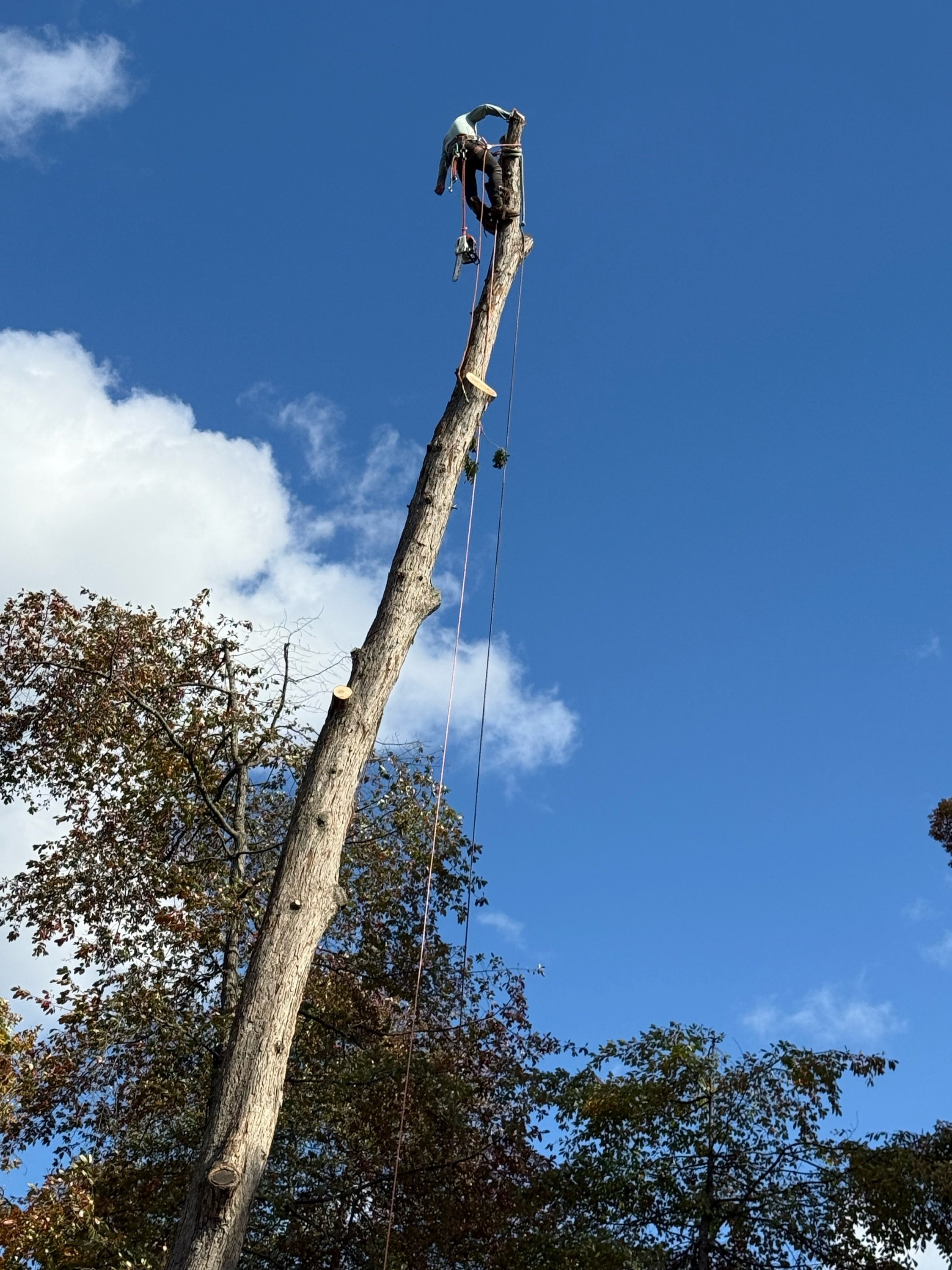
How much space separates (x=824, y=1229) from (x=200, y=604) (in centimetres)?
878

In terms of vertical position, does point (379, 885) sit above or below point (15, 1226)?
above

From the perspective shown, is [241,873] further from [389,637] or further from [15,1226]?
[389,637]

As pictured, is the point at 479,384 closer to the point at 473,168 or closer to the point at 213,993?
the point at 473,168

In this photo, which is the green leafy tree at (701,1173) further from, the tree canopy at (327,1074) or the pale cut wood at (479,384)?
the pale cut wood at (479,384)

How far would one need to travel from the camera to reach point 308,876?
5.94 metres

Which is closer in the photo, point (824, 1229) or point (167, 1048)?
point (824, 1229)

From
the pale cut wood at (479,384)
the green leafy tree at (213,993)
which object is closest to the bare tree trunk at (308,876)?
the pale cut wood at (479,384)

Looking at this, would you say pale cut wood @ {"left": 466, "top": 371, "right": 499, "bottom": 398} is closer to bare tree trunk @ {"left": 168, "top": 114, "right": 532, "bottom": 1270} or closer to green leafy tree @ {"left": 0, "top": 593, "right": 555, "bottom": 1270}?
bare tree trunk @ {"left": 168, "top": 114, "right": 532, "bottom": 1270}

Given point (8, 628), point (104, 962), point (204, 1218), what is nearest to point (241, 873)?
point (104, 962)

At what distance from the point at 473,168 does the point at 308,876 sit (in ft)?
17.3

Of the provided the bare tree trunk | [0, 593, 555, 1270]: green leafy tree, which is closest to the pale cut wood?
the bare tree trunk

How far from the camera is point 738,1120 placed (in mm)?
9383

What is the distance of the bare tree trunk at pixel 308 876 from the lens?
200 inches

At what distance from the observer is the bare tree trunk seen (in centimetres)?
509
